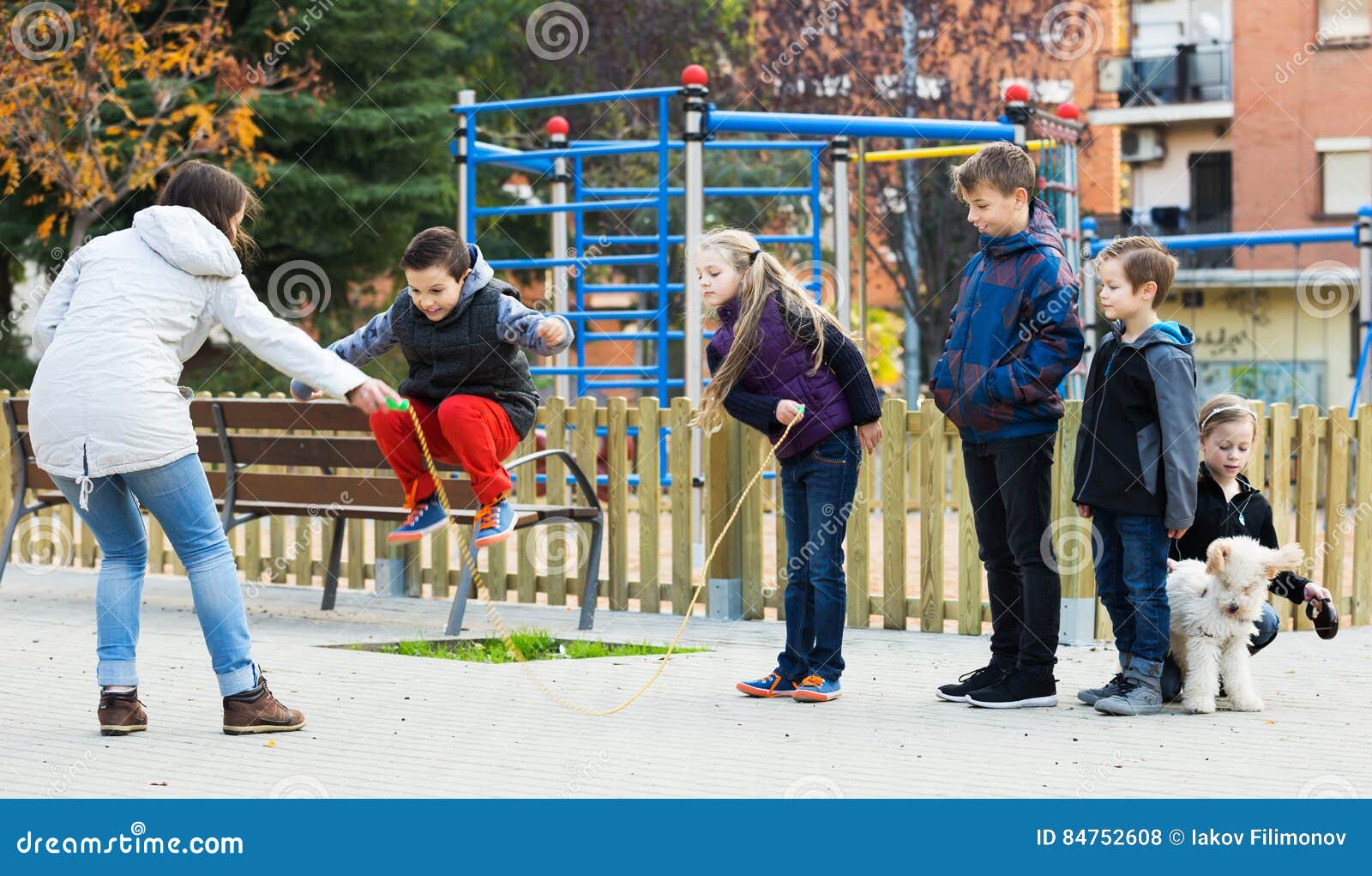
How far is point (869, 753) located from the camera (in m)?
5.13

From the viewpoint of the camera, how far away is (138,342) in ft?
17.0

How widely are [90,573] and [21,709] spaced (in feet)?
15.5

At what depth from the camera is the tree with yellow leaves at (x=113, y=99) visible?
730 inches

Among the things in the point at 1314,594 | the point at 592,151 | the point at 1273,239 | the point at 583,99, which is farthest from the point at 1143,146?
the point at 1314,594

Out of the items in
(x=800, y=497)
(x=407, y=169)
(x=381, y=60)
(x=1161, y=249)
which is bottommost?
(x=800, y=497)

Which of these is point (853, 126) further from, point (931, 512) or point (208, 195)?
point (208, 195)

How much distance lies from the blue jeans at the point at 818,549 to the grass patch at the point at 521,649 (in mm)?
1199

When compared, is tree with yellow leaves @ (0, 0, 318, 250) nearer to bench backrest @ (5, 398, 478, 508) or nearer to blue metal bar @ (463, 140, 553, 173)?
blue metal bar @ (463, 140, 553, 173)

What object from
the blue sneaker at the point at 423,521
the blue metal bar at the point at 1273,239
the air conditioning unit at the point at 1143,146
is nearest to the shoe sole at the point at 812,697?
the blue sneaker at the point at 423,521

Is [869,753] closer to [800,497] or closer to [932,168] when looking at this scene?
[800,497]

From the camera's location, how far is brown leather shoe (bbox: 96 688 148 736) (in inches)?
214

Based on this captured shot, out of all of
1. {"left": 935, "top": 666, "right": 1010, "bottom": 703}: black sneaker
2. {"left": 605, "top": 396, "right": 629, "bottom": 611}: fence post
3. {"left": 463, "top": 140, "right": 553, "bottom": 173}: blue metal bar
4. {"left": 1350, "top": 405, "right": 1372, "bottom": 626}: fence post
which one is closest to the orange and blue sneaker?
{"left": 935, "top": 666, "right": 1010, "bottom": 703}: black sneaker

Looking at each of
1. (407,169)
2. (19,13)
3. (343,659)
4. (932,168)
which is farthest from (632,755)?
(932,168)

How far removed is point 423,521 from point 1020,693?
2316 millimetres
